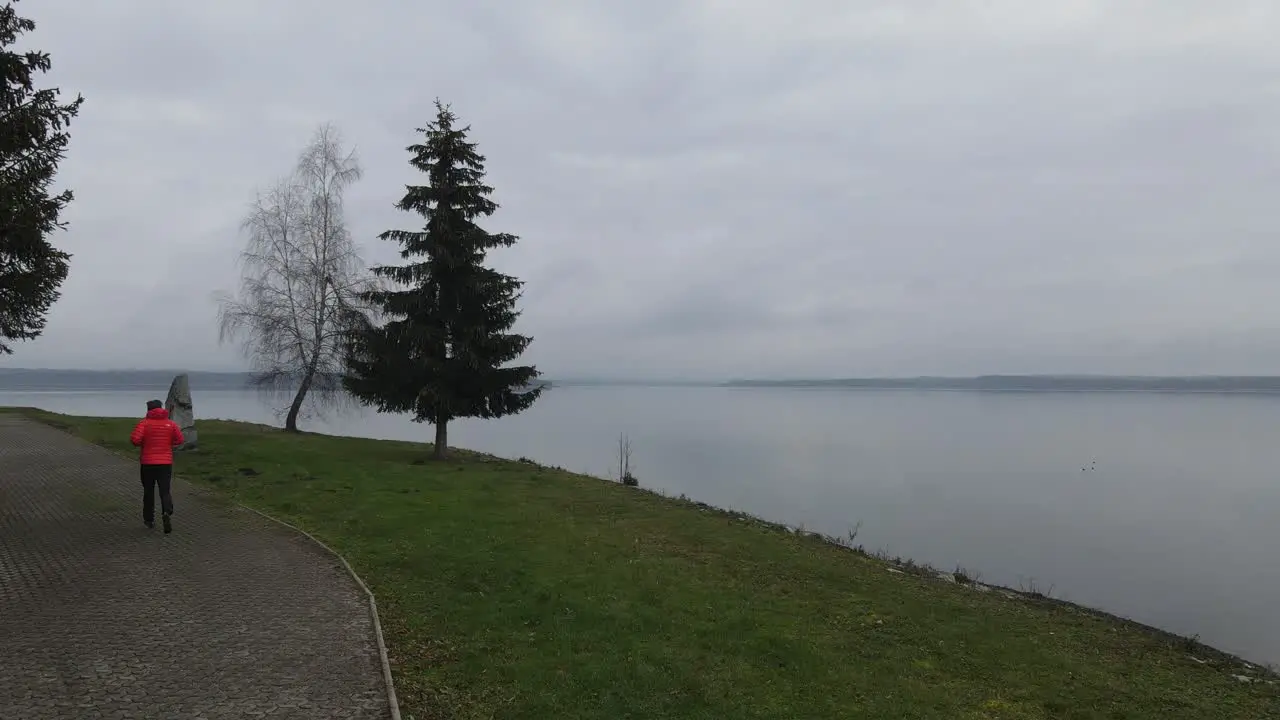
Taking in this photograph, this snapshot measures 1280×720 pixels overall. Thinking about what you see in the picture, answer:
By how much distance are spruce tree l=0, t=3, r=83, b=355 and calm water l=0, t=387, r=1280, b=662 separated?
20.8 meters

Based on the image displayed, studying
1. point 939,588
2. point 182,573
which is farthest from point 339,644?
point 939,588

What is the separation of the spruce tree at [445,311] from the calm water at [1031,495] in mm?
10971

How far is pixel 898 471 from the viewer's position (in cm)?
3753

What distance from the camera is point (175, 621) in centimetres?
768

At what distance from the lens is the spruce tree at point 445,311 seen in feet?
70.2

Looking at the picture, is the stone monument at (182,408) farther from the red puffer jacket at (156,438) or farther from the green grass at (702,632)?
the red puffer jacket at (156,438)

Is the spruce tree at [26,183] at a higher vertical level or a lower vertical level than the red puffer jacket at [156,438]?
higher

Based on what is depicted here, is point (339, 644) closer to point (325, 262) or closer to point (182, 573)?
point (182, 573)

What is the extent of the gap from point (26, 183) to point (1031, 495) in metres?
34.7

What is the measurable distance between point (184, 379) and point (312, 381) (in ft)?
25.6

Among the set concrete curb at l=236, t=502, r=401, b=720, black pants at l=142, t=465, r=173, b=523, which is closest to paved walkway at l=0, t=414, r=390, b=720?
concrete curb at l=236, t=502, r=401, b=720

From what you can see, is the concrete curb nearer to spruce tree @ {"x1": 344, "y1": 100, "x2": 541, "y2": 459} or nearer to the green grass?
the green grass

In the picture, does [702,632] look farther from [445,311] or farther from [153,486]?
[445,311]

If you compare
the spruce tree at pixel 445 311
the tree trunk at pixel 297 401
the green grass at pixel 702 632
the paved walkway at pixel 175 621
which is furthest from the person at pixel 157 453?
the tree trunk at pixel 297 401
